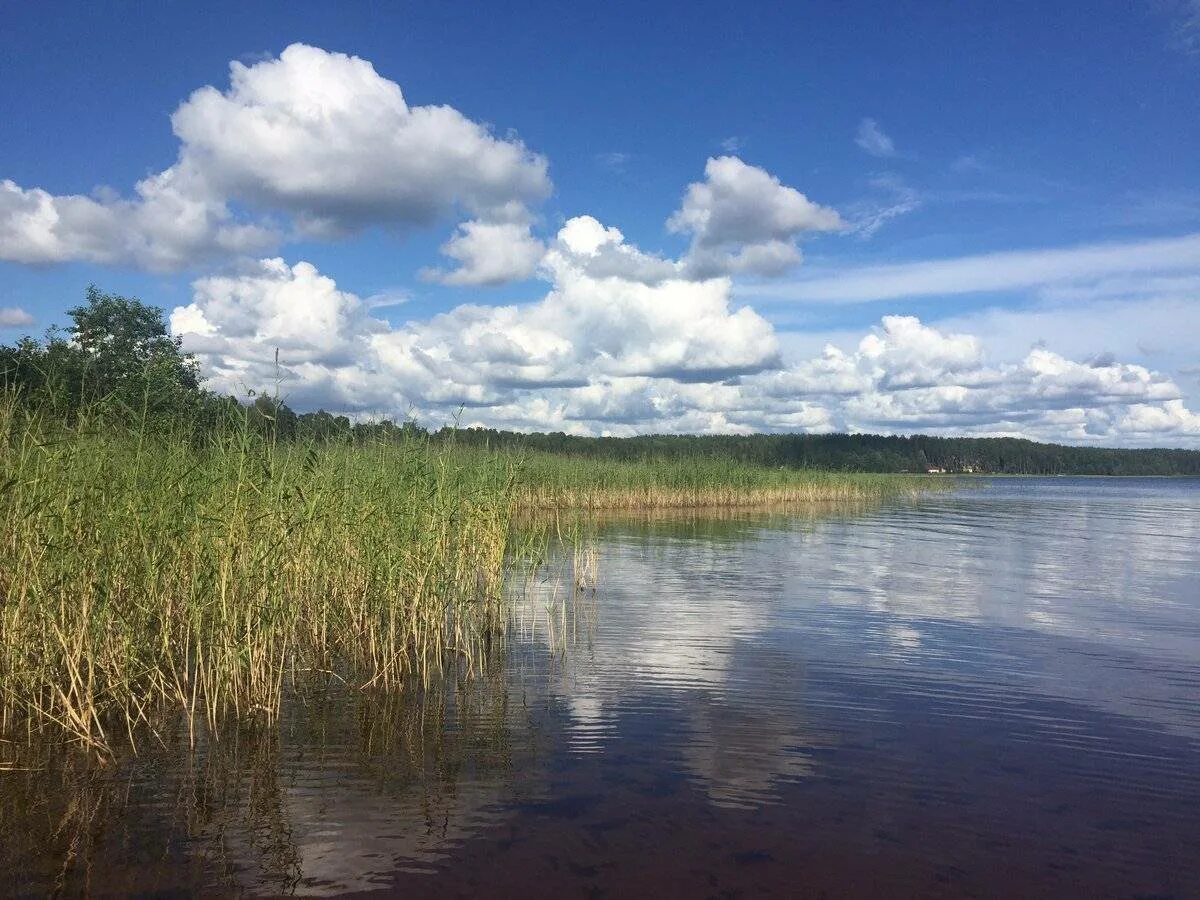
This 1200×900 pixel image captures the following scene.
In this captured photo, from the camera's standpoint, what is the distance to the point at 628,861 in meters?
5.23

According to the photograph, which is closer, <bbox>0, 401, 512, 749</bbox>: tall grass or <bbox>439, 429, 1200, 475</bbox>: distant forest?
<bbox>0, 401, 512, 749</bbox>: tall grass

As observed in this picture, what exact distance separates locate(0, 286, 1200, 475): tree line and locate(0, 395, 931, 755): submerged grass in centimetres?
35

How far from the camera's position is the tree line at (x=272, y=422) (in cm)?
834

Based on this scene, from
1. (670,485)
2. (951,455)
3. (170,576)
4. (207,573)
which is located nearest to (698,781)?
(207,573)

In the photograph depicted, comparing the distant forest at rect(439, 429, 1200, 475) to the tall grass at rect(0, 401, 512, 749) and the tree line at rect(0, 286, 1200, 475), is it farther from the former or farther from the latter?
the tall grass at rect(0, 401, 512, 749)

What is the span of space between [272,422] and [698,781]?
5.87 meters

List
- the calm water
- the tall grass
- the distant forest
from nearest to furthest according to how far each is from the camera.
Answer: the calm water < the tall grass < the distant forest

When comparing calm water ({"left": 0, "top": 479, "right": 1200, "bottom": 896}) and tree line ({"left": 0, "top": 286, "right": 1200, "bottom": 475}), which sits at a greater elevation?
tree line ({"left": 0, "top": 286, "right": 1200, "bottom": 475})

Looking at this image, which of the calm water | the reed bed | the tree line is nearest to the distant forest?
the tree line

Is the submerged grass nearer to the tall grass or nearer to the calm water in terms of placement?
the tall grass

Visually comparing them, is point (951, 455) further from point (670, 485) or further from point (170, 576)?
point (170, 576)

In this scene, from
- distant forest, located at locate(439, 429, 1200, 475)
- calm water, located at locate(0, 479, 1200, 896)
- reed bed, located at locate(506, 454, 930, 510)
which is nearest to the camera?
calm water, located at locate(0, 479, 1200, 896)

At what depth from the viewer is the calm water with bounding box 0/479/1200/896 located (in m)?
5.08

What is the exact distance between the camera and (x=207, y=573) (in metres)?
7.32
